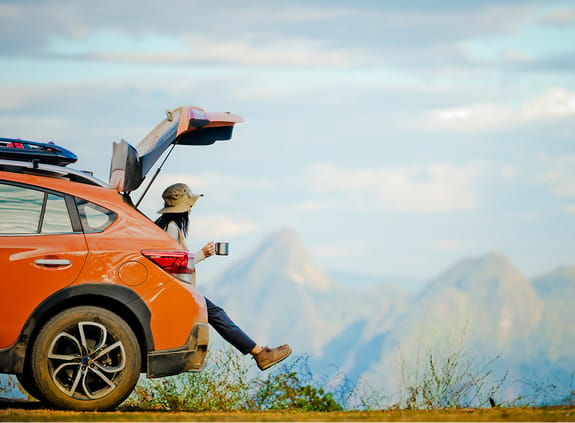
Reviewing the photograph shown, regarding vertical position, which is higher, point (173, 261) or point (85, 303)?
point (173, 261)

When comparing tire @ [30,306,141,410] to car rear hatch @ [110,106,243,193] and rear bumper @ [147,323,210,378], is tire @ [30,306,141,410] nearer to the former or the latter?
rear bumper @ [147,323,210,378]

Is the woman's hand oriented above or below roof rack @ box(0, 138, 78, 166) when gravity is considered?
below

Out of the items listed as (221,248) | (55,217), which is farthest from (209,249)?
(55,217)

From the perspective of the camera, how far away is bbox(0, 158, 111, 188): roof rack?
792 centimetres

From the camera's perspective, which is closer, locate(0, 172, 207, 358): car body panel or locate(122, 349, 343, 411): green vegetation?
locate(0, 172, 207, 358): car body panel

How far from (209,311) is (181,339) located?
4.81 feet

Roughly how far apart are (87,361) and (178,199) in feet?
6.94

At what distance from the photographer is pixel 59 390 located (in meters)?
7.74

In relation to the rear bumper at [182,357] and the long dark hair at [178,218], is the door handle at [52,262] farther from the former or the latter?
the long dark hair at [178,218]

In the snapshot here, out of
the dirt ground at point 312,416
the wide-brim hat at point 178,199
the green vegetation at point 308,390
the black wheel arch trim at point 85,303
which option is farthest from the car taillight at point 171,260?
the green vegetation at point 308,390

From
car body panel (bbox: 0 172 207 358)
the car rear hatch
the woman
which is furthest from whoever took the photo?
the woman

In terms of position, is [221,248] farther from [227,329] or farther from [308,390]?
[308,390]

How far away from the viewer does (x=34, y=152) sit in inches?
323

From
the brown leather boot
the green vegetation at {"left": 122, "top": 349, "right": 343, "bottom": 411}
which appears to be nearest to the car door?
the green vegetation at {"left": 122, "top": 349, "right": 343, "bottom": 411}
